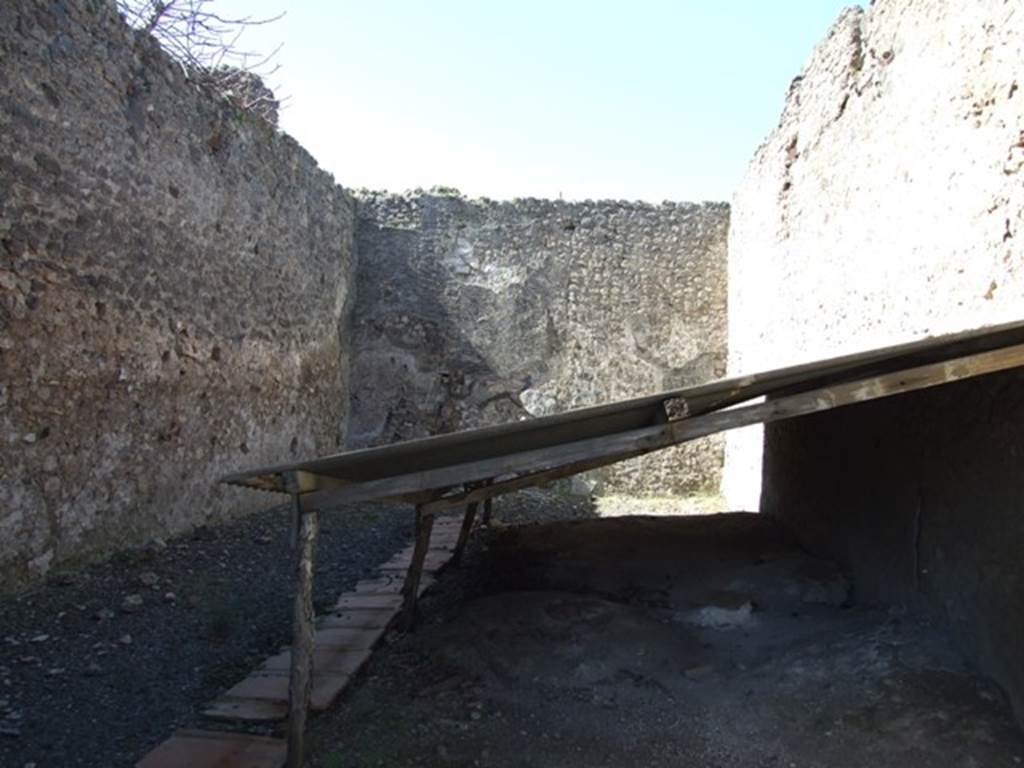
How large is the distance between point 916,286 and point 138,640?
4.69 m

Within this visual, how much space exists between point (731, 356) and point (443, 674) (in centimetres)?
743

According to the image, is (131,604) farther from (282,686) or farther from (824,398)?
(824,398)

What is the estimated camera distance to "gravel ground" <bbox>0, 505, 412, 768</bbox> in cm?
322

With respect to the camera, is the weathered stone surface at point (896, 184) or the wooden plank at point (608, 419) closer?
the wooden plank at point (608, 419)

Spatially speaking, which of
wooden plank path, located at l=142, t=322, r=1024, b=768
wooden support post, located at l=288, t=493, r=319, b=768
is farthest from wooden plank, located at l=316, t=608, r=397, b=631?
wooden support post, located at l=288, t=493, r=319, b=768

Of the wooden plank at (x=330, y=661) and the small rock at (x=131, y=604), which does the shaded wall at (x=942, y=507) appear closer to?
the wooden plank at (x=330, y=661)

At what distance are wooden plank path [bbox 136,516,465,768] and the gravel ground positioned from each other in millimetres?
137

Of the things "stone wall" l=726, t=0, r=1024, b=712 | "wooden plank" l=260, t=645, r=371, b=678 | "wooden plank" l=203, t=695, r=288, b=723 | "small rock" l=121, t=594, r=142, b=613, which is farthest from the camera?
"small rock" l=121, t=594, r=142, b=613

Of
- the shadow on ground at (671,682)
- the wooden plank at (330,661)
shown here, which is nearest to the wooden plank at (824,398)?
the shadow on ground at (671,682)

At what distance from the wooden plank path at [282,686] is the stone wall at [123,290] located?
1.77m

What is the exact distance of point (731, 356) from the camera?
33.7 feet

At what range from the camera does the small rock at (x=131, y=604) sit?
15.1ft

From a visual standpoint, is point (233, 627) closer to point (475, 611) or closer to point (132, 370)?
point (475, 611)

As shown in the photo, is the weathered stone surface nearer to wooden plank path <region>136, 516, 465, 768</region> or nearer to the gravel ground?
wooden plank path <region>136, 516, 465, 768</region>
